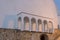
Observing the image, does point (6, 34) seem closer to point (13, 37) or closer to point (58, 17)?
point (13, 37)

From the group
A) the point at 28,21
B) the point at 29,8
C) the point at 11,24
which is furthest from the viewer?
the point at 29,8

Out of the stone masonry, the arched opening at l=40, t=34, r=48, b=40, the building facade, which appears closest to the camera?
the stone masonry

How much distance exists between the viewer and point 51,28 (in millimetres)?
5250

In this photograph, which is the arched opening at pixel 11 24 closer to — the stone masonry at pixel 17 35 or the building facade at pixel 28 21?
the building facade at pixel 28 21

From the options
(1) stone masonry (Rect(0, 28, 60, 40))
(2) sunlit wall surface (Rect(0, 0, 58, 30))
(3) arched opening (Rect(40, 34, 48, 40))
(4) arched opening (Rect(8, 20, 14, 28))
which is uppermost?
(2) sunlit wall surface (Rect(0, 0, 58, 30))

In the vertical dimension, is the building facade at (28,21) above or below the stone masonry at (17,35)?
above

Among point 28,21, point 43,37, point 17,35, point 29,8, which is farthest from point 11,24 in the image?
point 43,37

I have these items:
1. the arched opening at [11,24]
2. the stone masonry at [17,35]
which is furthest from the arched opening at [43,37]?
the arched opening at [11,24]

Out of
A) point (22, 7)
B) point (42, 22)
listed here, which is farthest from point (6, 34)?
point (42, 22)

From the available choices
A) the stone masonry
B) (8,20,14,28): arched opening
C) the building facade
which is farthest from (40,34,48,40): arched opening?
(8,20,14,28): arched opening

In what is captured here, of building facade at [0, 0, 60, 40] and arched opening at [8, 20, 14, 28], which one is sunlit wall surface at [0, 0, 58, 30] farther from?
arched opening at [8, 20, 14, 28]

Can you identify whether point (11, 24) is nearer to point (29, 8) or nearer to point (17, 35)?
point (17, 35)

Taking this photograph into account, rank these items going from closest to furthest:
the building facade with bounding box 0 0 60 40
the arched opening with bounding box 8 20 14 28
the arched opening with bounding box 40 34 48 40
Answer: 1. the building facade with bounding box 0 0 60 40
2. the arched opening with bounding box 8 20 14 28
3. the arched opening with bounding box 40 34 48 40

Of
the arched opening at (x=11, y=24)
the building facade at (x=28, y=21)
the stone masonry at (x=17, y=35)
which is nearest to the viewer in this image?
the stone masonry at (x=17, y=35)
